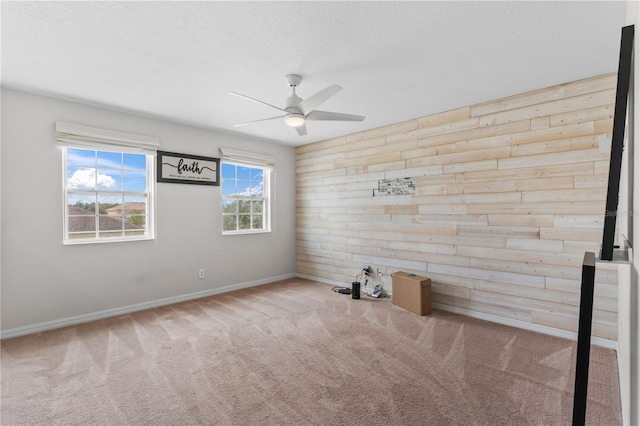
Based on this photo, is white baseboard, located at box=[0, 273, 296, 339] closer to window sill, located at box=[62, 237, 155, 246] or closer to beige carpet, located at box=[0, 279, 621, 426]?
beige carpet, located at box=[0, 279, 621, 426]

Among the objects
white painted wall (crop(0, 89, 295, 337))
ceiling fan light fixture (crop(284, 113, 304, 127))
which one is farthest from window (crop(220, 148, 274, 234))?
ceiling fan light fixture (crop(284, 113, 304, 127))

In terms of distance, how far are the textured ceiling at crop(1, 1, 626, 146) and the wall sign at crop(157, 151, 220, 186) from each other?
853 mm

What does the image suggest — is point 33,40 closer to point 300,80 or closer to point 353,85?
point 300,80

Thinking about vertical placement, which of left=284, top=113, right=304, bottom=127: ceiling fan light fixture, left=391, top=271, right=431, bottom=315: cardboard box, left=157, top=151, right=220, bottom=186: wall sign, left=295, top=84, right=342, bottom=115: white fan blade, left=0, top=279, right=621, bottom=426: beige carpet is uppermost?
left=295, top=84, right=342, bottom=115: white fan blade

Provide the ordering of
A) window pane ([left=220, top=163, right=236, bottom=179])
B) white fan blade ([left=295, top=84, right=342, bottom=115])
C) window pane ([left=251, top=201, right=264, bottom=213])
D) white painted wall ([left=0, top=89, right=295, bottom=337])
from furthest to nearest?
window pane ([left=251, top=201, right=264, bottom=213]), window pane ([left=220, top=163, right=236, bottom=179]), white painted wall ([left=0, top=89, right=295, bottom=337]), white fan blade ([left=295, top=84, right=342, bottom=115])

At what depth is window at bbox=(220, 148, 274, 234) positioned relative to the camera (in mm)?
5074

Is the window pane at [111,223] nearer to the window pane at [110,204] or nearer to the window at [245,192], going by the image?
the window pane at [110,204]

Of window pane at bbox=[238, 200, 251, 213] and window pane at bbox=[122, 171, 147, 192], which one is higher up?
window pane at bbox=[122, 171, 147, 192]

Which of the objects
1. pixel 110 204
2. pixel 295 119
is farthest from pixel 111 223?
pixel 295 119

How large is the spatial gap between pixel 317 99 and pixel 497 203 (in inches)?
93.3

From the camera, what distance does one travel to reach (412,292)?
12.7 feet

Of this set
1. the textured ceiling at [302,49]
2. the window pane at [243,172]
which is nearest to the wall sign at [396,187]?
the textured ceiling at [302,49]

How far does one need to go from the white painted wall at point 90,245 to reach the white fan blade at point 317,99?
2426mm

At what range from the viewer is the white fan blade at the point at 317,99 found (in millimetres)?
2553
